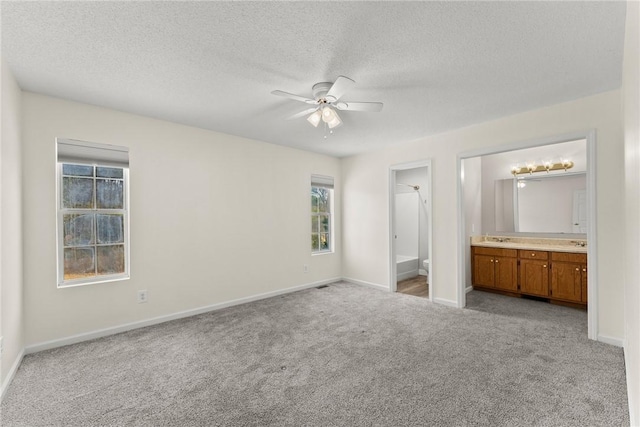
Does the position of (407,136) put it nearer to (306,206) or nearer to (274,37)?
(306,206)

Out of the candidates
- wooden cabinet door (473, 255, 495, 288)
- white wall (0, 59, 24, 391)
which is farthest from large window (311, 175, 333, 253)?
white wall (0, 59, 24, 391)

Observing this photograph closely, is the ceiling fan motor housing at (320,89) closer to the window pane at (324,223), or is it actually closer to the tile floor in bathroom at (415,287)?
the window pane at (324,223)

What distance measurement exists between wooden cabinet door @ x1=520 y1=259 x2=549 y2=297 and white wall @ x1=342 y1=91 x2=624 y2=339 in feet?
4.08

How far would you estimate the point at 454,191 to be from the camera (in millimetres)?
4004

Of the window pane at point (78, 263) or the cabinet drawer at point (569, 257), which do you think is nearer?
the window pane at point (78, 263)

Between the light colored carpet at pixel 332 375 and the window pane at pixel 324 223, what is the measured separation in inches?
A: 87.7

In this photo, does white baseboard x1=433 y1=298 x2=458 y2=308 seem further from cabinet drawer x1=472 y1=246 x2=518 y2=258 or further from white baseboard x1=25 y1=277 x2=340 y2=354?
white baseboard x1=25 y1=277 x2=340 y2=354

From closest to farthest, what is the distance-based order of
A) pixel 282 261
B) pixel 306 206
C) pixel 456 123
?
pixel 456 123 < pixel 282 261 < pixel 306 206

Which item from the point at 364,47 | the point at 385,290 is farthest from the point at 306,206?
the point at 364,47

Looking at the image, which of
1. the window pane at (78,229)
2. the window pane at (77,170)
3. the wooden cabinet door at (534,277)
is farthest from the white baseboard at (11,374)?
the wooden cabinet door at (534,277)

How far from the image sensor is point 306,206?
5.12m

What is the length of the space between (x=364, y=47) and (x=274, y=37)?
0.64 m

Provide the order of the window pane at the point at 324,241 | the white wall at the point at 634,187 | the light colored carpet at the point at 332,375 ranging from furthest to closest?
the window pane at the point at 324,241 → the light colored carpet at the point at 332,375 → the white wall at the point at 634,187

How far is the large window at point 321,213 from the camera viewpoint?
5.35 meters
